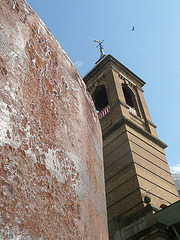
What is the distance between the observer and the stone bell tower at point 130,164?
837cm

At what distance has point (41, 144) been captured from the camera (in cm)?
83

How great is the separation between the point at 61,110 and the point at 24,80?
0.22 metres

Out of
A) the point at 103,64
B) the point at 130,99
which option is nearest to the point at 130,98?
the point at 130,99

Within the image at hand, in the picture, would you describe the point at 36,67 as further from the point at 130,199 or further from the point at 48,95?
the point at 130,199

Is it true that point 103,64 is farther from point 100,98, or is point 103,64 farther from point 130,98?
point 130,98

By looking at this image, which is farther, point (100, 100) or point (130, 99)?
point (100, 100)

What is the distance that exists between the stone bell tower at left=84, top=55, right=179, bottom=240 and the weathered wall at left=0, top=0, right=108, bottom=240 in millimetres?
7117

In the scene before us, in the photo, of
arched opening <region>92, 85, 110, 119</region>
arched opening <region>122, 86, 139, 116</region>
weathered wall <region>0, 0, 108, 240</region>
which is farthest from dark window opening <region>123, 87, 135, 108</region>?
weathered wall <region>0, 0, 108, 240</region>

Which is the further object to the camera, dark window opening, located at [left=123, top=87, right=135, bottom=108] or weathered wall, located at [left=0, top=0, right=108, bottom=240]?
dark window opening, located at [left=123, top=87, right=135, bottom=108]

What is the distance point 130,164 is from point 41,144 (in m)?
9.76

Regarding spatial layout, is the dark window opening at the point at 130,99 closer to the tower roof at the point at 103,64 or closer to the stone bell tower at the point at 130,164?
the stone bell tower at the point at 130,164

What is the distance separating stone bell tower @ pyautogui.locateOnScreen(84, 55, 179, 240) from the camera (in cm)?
837

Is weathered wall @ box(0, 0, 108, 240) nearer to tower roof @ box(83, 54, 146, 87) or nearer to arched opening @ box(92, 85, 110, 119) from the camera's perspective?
arched opening @ box(92, 85, 110, 119)

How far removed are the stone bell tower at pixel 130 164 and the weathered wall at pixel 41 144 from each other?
712cm
